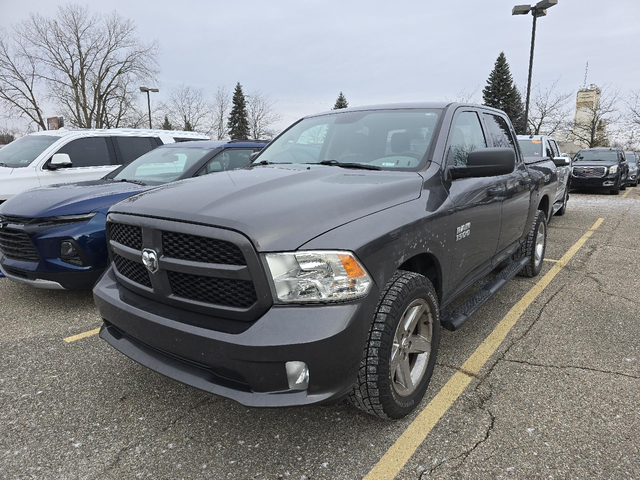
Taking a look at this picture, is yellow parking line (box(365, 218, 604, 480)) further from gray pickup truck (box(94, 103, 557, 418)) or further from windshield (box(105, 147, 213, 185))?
windshield (box(105, 147, 213, 185))

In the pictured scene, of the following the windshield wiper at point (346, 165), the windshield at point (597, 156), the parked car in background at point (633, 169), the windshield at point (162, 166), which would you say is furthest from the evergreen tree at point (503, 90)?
the windshield wiper at point (346, 165)

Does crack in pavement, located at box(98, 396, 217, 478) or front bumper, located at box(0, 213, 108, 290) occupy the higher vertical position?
front bumper, located at box(0, 213, 108, 290)

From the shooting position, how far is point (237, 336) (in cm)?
191

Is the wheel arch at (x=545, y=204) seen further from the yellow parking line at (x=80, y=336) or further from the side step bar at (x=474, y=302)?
the yellow parking line at (x=80, y=336)

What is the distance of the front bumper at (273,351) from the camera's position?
6.08 feet

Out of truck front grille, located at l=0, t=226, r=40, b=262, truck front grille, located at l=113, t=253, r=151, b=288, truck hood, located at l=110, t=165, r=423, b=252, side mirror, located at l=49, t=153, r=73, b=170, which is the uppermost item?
side mirror, located at l=49, t=153, r=73, b=170

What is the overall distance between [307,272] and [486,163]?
1.59 m

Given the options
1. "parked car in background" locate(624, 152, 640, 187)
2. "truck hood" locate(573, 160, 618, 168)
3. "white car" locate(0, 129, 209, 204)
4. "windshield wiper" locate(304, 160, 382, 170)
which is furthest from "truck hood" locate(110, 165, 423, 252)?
"parked car in background" locate(624, 152, 640, 187)

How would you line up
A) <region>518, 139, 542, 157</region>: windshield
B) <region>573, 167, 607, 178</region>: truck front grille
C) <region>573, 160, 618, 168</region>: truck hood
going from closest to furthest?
<region>518, 139, 542, 157</region>: windshield
<region>573, 167, 607, 178</region>: truck front grille
<region>573, 160, 618, 168</region>: truck hood

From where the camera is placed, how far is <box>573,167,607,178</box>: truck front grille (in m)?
15.4

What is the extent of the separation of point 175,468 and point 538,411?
6.77ft

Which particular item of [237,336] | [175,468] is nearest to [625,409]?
[237,336]

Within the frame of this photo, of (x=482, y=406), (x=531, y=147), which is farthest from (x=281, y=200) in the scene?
(x=531, y=147)

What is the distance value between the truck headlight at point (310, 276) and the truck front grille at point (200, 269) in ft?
0.23
